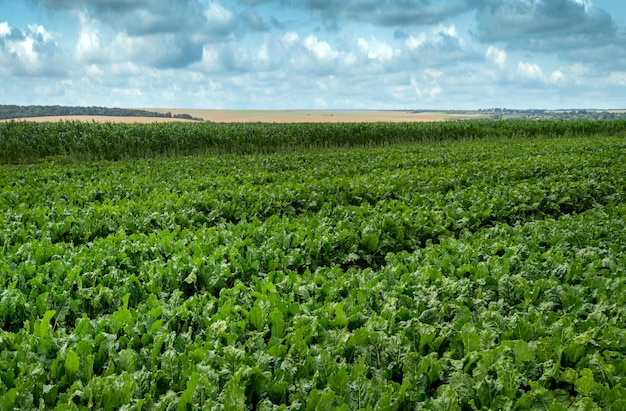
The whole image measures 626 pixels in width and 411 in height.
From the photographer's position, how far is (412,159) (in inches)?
726

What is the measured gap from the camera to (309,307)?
4.46 metres

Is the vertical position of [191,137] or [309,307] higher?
[191,137]

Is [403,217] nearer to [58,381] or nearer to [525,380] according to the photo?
[525,380]

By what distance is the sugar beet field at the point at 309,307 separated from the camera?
126 inches

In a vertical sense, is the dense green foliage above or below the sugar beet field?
above

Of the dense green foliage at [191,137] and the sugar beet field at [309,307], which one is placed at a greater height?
the dense green foliage at [191,137]

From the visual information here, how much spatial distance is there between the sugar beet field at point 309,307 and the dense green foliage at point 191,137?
16434 mm

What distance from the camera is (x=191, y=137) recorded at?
29.2 meters

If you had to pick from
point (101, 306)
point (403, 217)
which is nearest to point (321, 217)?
point (403, 217)

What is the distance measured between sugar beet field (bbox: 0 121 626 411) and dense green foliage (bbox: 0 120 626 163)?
16.4 meters

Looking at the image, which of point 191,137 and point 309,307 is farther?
point 191,137

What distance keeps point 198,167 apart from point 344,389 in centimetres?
1406

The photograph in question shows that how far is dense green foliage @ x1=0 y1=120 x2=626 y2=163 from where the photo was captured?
84.1ft

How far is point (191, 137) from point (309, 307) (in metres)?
26.1
